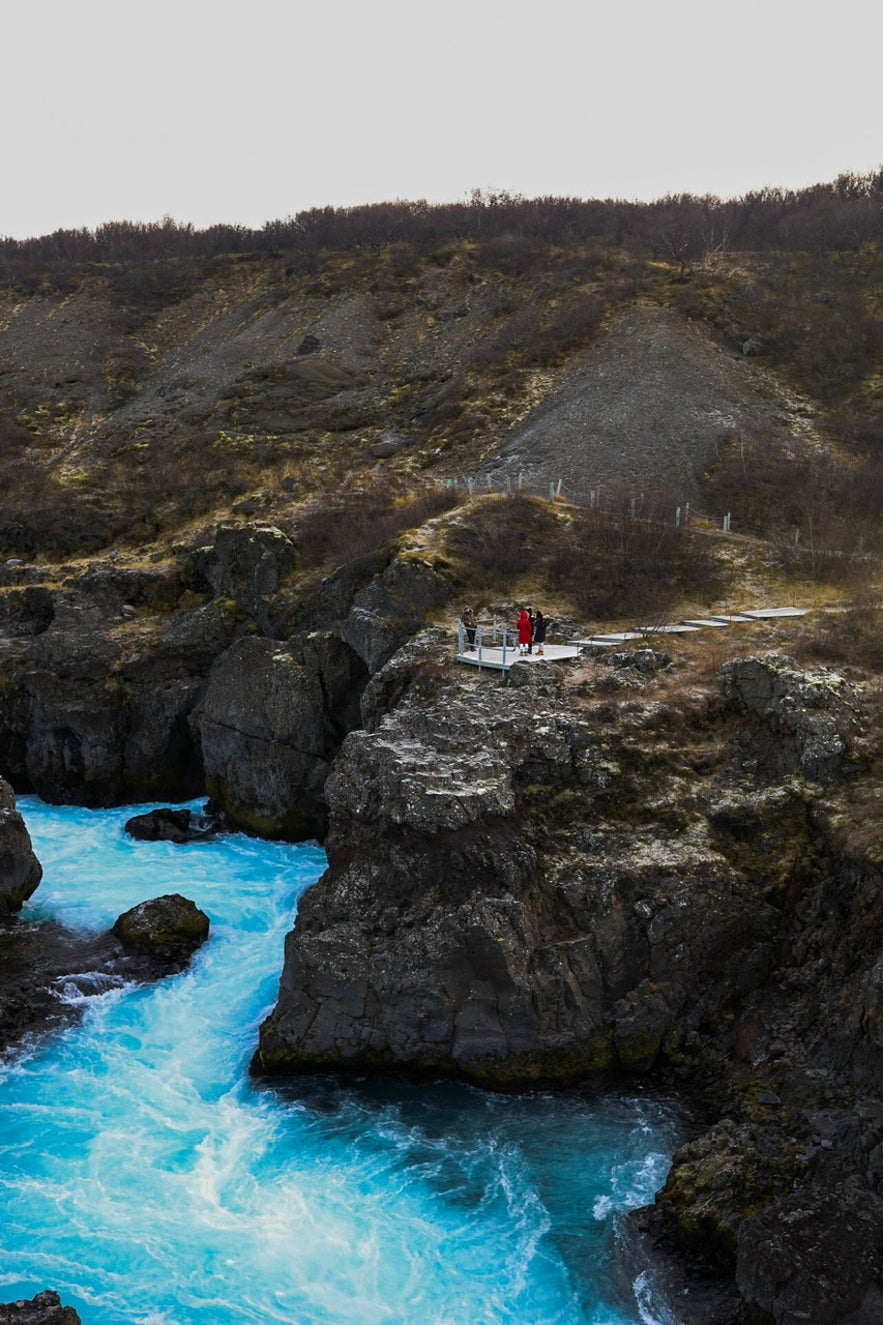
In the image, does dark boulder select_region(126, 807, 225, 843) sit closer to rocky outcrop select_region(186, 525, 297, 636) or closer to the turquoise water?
rocky outcrop select_region(186, 525, 297, 636)

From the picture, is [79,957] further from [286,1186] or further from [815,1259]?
[815,1259]

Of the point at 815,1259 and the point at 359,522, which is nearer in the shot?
the point at 815,1259

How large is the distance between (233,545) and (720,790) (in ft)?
73.2

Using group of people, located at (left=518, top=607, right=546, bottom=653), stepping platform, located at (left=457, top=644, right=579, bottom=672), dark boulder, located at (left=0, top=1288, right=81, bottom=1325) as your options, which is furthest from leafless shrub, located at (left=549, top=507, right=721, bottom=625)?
dark boulder, located at (left=0, top=1288, right=81, bottom=1325)

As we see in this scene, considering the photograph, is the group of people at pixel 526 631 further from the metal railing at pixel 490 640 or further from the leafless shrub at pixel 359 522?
the leafless shrub at pixel 359 522

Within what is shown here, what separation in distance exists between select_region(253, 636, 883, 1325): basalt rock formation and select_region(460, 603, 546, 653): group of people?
362 centimetres

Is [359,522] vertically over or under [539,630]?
over

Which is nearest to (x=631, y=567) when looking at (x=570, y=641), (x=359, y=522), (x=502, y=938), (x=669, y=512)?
(x=570, y=641)

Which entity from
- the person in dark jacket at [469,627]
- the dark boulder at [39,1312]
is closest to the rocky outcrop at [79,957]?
the dark boulder at [39,1312]

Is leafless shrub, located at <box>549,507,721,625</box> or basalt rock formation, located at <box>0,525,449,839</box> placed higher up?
leafless shrub, located at <box>549,507,721,625</box>

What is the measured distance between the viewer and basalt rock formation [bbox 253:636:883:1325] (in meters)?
15.8

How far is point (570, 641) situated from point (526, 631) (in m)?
2.44

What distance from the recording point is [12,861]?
25.8m

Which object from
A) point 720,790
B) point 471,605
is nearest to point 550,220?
point 471,605
